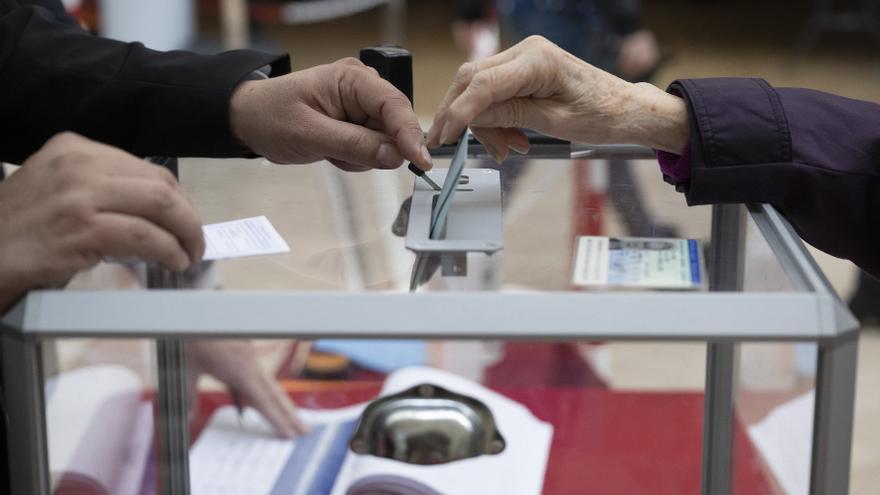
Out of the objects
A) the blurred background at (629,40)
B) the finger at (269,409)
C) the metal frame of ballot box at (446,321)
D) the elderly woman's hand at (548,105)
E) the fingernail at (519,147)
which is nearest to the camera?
the metal frame of ballot box at (446,321)

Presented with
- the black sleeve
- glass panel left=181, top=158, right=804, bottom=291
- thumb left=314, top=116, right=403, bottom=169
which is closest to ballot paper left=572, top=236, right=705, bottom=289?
glass panel left=181, top=158, right=804, bottom=291

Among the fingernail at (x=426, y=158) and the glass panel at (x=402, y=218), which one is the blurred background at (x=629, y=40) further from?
the fingernail at (x=426, y=158)

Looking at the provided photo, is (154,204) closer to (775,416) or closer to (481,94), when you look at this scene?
(481,94)

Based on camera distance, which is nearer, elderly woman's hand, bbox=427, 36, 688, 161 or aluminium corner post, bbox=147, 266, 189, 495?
elderly woman's hand, bbox=427, 36, 688, 161

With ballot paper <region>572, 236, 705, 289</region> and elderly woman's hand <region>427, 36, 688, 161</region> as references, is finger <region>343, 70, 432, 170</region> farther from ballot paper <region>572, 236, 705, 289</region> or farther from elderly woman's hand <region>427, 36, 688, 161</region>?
ballot paper <region>572, 236, 705, 289</region>

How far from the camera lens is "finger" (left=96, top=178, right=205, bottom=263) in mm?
728

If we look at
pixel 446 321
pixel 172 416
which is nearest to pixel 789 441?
pixel 446 321

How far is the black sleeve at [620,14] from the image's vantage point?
3363 mm

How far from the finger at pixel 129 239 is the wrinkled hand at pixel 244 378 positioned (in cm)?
7

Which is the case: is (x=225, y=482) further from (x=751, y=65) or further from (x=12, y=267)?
(x=751, y=65)

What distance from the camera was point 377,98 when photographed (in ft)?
3.36

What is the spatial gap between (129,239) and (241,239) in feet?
0.49

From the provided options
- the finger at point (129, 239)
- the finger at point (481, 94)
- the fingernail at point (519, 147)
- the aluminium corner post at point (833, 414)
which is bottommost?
the aluminium corner post at point (833, 414)

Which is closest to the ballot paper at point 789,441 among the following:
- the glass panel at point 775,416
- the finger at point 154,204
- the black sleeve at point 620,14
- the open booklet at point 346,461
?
the glass panel at point 775,416
